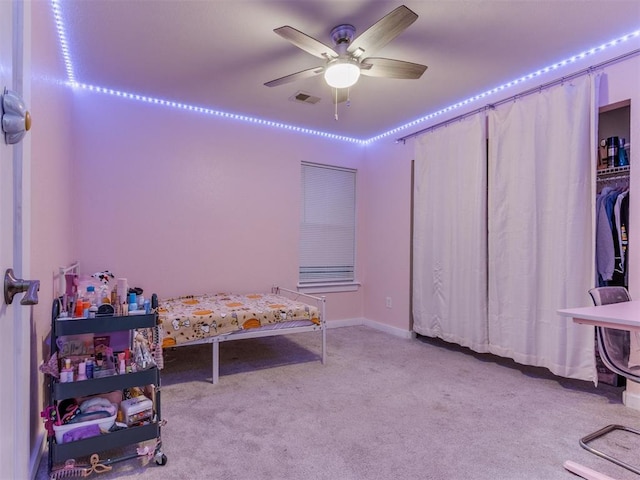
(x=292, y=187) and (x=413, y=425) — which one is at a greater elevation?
(x=292, y=187)

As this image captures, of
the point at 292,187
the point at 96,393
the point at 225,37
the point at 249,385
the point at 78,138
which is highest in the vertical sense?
the point at 225,37

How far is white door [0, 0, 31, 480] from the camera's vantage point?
82 cm

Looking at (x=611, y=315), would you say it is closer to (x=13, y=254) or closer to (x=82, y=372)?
(x=13, y=254)

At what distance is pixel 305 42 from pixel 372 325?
3.61m

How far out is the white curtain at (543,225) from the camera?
2.67 metres

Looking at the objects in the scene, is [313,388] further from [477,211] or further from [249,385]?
[477,211]

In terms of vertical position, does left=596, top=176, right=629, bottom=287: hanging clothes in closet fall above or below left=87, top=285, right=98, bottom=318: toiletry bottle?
above

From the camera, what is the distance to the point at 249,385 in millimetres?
2756

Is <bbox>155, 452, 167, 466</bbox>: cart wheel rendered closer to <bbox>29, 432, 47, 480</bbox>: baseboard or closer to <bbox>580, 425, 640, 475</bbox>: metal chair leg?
<bbox>29, 432, 47, 480</bbox>: baseboard

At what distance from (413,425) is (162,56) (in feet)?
10.3

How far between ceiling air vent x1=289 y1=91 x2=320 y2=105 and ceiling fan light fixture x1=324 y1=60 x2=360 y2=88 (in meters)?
1.06

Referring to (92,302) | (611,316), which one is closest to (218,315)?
(92,302)

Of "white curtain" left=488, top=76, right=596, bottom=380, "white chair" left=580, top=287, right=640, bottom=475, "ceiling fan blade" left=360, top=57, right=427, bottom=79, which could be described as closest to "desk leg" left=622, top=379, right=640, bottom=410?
"white curtain" left=488, top=76, right=596, bottom=380

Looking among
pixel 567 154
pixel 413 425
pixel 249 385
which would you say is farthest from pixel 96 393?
pixel 567 154
